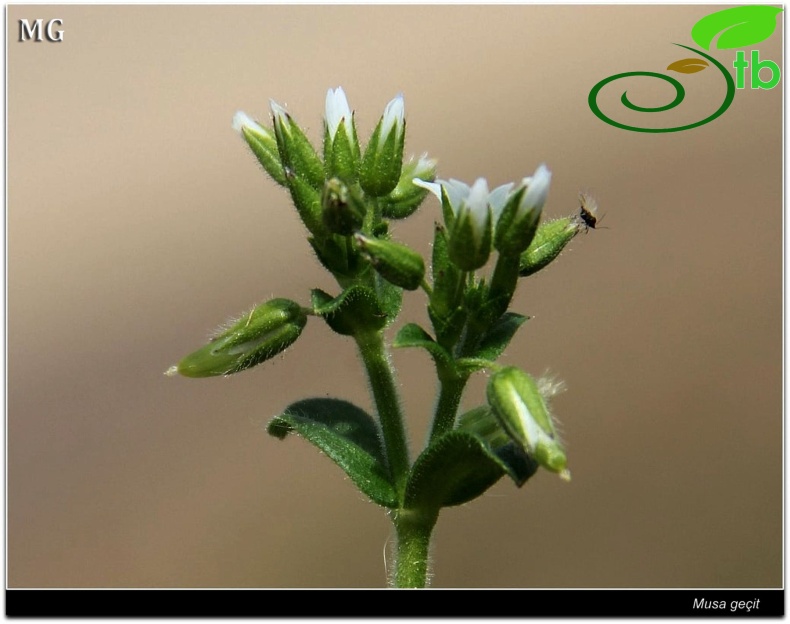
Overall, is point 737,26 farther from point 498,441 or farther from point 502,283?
point 498,441

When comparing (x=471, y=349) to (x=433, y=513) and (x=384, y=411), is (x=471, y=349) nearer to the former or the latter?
(x=384, y=411)

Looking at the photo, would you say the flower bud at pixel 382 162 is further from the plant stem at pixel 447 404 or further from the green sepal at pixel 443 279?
the plant stem at pixel 447 404

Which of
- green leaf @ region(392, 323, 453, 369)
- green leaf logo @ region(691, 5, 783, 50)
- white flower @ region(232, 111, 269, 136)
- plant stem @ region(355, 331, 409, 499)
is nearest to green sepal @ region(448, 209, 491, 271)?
green leaf @ region(392, 323, 453, 369)

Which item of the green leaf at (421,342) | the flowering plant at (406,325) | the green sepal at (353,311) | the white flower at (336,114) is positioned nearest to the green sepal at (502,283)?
the flowering plant at (406,325)

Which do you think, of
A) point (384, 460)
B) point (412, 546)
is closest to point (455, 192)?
point (384, 460)

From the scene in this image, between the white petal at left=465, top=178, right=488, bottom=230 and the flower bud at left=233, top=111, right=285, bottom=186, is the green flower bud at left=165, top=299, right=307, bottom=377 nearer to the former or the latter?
the flower bud at left=233, top=111, right=285, bottom=186
